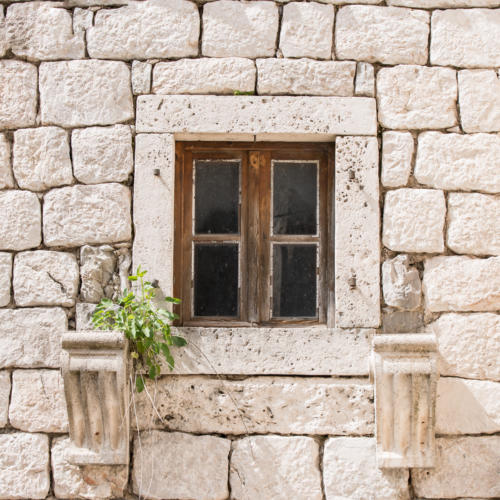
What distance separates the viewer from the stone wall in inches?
124

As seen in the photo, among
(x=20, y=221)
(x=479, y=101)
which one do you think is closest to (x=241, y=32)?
(x=479, y=101)

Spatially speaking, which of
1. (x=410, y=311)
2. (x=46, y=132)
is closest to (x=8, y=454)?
(x=46, y=132)

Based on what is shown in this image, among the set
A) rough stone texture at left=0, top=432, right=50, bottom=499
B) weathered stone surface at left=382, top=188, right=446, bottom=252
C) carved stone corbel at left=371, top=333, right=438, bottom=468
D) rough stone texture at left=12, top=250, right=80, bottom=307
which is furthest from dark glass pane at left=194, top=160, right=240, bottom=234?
rough stone texture at left=0, top=432, right=50, bottom=499

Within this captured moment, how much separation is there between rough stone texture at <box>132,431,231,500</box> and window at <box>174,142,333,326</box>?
60 cm

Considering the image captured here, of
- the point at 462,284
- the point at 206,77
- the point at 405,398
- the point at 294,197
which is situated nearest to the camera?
the point at 405,398

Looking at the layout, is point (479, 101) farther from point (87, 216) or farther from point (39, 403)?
point (39, 403)

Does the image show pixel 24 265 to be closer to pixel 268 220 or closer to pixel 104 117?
pixel 104 117

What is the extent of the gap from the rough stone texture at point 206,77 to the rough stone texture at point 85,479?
1.86 meters

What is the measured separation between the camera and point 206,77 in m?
3.34

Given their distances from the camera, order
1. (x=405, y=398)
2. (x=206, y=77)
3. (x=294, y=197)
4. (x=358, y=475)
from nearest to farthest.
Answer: (x=405, y=398), (x=358, y=475), (x=206, y=77), (x=294, y=197)

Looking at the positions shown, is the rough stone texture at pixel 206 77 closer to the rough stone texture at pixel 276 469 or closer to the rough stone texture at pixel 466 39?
the rough stone texture at pixel 466 39

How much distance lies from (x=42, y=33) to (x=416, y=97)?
197cm

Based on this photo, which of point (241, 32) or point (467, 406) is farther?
point (241, 32)

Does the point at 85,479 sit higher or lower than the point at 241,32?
lower
